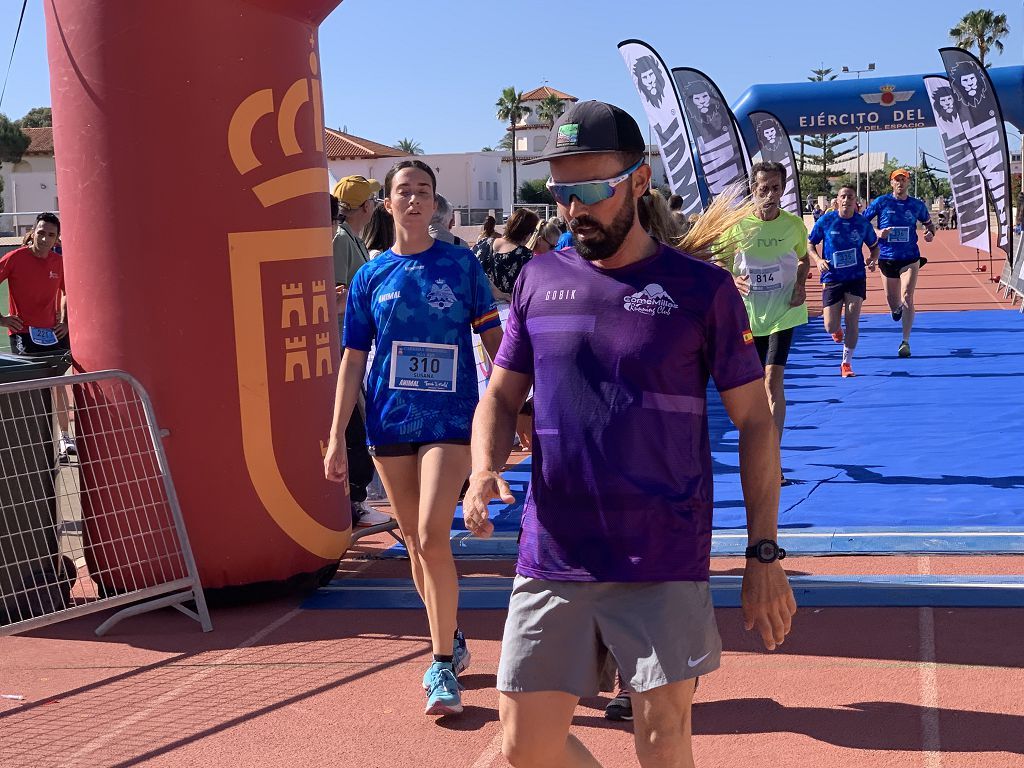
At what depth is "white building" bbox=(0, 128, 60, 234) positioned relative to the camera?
73250 millimetres

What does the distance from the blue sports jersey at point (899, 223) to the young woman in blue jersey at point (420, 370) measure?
11.9 m

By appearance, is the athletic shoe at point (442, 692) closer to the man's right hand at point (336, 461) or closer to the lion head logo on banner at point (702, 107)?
the man's right hand at point (336, 461)

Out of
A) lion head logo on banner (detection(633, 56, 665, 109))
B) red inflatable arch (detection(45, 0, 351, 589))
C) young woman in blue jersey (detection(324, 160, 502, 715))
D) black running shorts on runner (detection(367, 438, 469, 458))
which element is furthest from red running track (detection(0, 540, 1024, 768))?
lion head logo on banner (detection(633, 56, 665, 109))

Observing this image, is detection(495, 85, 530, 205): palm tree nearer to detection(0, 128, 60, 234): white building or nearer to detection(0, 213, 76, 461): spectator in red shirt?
detection(0, 128, 60, 234): white building

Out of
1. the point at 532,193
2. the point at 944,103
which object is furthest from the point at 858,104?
the point at 532,193

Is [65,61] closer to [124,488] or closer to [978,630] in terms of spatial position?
[124,488]

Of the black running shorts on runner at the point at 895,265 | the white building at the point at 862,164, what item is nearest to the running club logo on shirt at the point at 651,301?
the black running shorts on runner at the point at 895,265

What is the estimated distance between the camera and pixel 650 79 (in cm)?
2194

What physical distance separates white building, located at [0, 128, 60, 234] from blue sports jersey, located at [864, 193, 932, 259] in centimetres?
5482

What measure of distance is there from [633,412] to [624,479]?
0.16 m

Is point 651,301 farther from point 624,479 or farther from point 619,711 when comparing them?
point 619,711

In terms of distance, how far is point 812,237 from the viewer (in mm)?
14141

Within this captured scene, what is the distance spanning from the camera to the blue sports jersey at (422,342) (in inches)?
188

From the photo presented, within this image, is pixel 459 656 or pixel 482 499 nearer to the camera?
pixel 482 499
